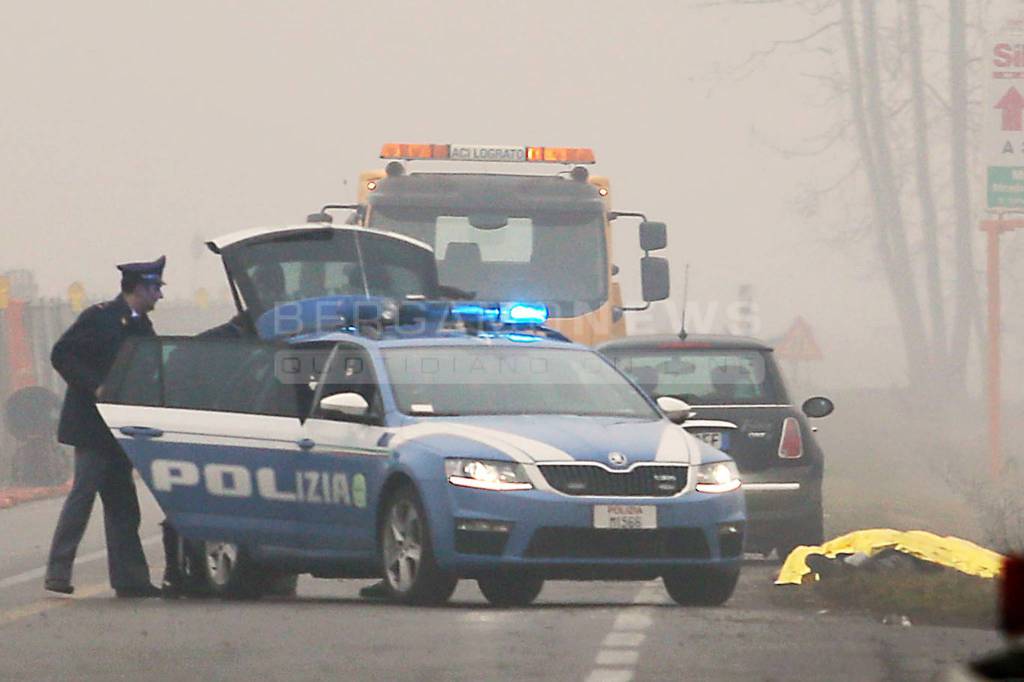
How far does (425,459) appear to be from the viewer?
11617 mm

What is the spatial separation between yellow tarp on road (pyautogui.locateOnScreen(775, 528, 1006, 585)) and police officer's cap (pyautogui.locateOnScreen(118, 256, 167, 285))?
3.85 m

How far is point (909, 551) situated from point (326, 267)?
19.8 ft

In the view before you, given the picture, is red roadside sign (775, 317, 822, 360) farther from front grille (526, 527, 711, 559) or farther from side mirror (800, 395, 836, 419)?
front grille (526, 527, 711, 559)

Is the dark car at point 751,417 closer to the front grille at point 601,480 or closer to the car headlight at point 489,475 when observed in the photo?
the front grille at point 601,480

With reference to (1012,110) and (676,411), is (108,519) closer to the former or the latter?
(676,411)

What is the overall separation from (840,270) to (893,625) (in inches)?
4295

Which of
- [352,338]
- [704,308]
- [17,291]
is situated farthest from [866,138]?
[352,338]

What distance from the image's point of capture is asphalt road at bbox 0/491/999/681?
29.6 ft

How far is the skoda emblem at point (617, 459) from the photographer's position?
453 inches

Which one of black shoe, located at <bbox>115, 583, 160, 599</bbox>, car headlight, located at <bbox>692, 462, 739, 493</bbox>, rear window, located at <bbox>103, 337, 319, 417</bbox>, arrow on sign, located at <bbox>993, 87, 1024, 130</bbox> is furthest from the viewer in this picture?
arrow on sign, located at <bbox>993, 87, 1024, 130</bbox>

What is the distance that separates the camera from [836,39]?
2120 inches

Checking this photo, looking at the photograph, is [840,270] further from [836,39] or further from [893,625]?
[893,625]

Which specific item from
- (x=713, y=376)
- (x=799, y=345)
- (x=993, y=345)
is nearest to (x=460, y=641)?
(x=713, y=376)

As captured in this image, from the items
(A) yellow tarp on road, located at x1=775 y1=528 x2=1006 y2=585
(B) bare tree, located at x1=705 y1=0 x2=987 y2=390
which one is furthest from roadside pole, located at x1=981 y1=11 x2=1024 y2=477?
(B) bare tree, located at x1=705 y1=0 x2=987 y2=390
